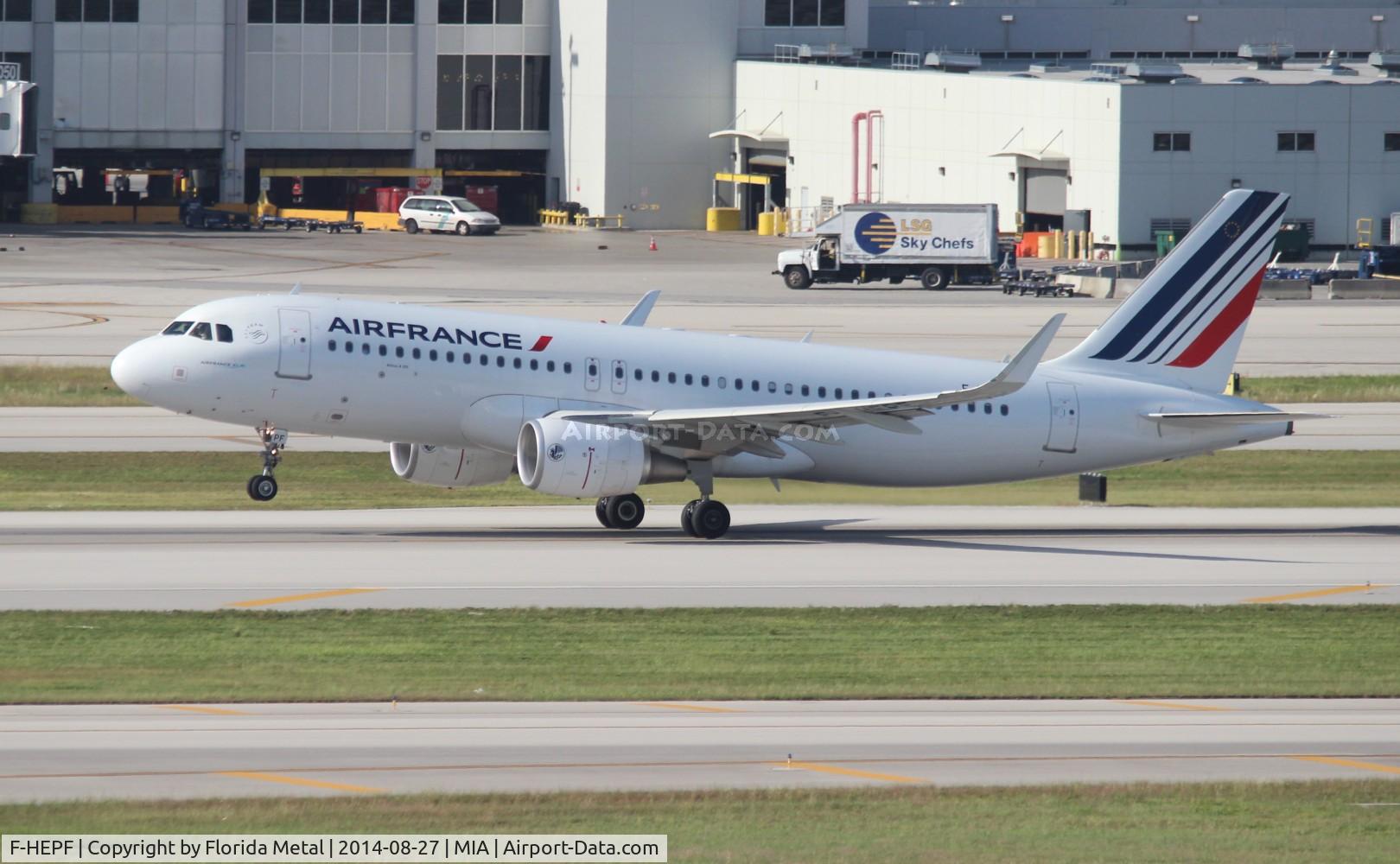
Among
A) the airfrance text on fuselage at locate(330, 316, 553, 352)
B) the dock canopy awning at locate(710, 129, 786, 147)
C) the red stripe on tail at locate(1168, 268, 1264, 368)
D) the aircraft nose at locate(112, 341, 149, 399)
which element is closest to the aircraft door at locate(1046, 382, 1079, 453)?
the red stripe on tail at locate(1168, 268, 1264, 368)

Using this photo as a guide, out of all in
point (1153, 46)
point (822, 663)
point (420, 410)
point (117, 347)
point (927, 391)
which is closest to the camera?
point (822, 663)

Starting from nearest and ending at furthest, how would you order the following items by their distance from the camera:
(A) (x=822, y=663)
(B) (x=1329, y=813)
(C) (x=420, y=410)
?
(B) (x=1329, y=813)
(A) (x=822, y=663)
(C) (x=420, y=410)

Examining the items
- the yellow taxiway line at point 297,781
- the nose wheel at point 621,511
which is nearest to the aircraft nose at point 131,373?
the nose wheel at point 621,511

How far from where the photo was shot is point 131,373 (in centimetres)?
3675

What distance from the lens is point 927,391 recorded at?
40.2 metres

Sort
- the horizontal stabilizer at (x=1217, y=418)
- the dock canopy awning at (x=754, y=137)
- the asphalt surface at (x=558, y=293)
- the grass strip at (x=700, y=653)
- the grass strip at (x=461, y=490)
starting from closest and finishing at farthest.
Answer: the grass strip at (x=700, y=653), the horizontal stabilizer at (x=1217, y=418), the grass strip at (x=461, y=490), the asphalt surface at (x=558, y=293), the dock canopy awning at (x=754, y=137)

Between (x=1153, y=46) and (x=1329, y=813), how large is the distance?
14864cm

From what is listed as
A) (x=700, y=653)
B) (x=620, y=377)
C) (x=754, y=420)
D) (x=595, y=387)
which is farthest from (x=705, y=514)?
(x=700, y=653)

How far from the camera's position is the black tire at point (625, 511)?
38.7m

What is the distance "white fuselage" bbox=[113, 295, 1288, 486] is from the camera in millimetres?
36844

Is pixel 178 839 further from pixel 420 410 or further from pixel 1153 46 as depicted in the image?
pixel 1153 46

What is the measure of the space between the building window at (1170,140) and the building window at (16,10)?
78.4m

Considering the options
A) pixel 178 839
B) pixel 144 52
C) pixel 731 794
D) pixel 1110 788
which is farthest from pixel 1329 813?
pixel 144 52

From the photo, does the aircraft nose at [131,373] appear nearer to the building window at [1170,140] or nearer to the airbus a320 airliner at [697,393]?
the airbus a320 airliner at [697,393]
